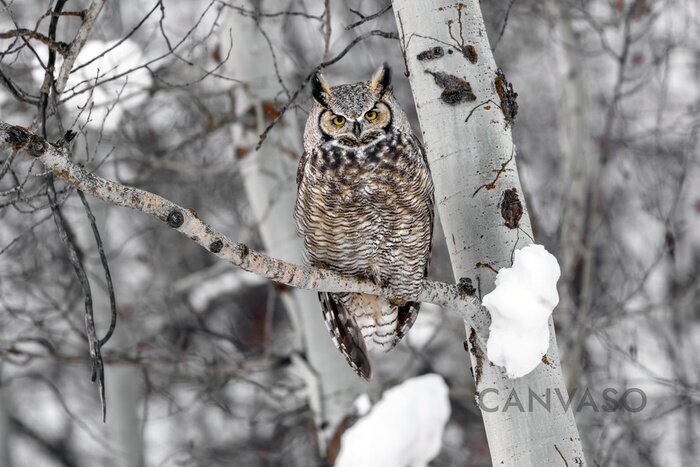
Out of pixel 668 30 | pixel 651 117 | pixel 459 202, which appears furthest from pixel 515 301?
pixel 651 117

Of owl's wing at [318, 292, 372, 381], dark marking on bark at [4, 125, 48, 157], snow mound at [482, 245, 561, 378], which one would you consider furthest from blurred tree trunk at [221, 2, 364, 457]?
dark marking on bark at [4, 125, 48, 157]

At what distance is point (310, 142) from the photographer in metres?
2.45

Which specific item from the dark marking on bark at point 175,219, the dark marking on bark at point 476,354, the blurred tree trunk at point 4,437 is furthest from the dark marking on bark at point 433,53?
the blurred tree trunk at point 4,437

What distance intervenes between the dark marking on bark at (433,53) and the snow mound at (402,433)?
2.98ft

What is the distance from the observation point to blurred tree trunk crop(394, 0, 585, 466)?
196cm

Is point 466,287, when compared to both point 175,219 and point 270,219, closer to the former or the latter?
point 175,219

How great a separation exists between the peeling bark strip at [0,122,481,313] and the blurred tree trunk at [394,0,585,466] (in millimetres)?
128

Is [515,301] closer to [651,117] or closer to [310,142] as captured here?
[310,142]

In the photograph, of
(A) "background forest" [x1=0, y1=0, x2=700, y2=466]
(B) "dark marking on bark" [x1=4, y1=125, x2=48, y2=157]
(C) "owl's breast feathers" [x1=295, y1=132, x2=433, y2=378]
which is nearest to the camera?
(B) "dark marking on bark" [x1=4, y1=125, x2=48, y2=157]

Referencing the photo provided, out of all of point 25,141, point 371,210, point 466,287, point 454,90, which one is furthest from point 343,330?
point 25,141

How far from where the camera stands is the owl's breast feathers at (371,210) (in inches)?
90.0

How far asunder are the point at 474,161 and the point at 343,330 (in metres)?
1.16

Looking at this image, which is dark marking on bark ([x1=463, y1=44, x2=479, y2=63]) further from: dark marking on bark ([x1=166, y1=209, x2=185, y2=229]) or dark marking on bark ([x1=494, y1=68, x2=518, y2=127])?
dark marking on bark ([x1=166, y1=209, x2=185, y2=229])

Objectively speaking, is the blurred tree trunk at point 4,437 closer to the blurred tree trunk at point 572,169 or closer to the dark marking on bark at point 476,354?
the blurred tree trunk at point 572,169
